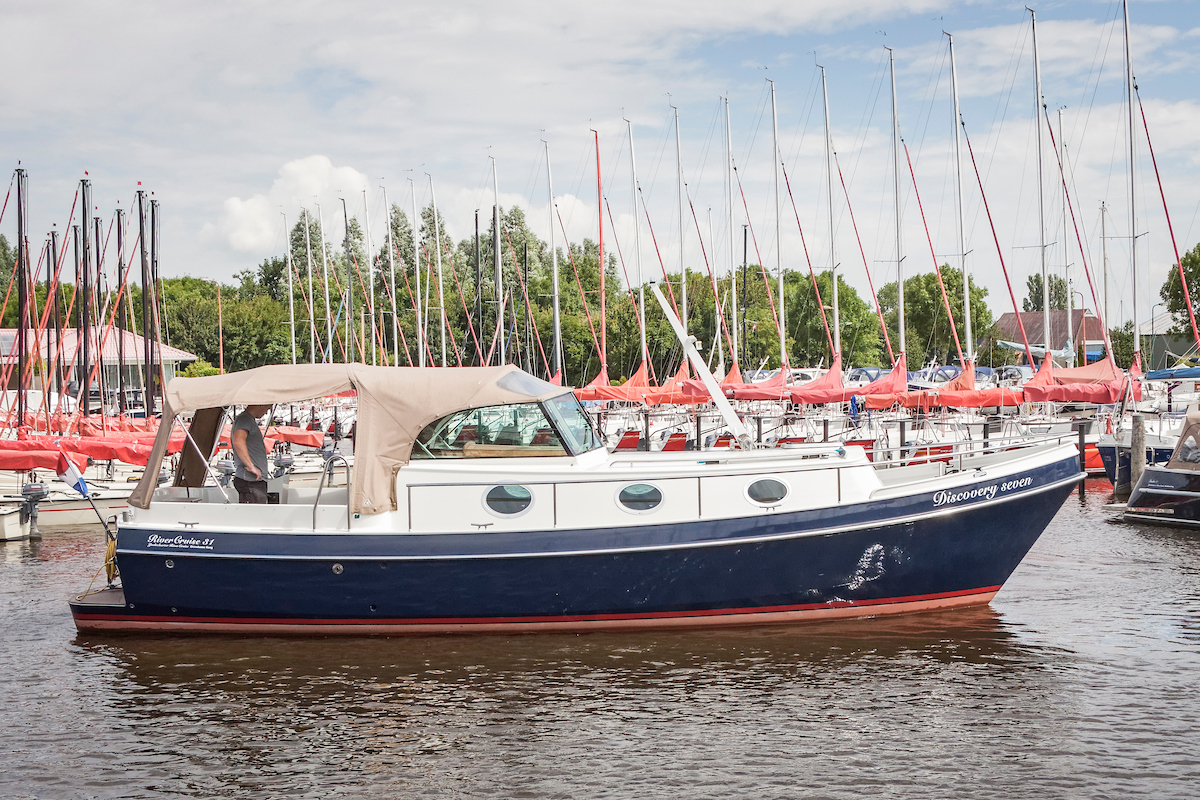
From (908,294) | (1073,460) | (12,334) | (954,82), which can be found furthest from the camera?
(908,294)

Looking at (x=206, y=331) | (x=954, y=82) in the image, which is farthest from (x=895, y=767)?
(x=206, y=331)

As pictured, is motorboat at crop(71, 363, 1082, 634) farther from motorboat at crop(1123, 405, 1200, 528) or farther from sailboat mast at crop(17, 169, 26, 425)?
sailboat mast at crop(17, 169, 26, 425)

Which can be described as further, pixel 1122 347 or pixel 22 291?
pixel 1122 347

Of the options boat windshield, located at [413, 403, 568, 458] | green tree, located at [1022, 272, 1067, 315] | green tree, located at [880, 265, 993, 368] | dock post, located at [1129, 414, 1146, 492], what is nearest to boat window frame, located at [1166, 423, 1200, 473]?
dock post, located at [1129, 414, 1146, 492]

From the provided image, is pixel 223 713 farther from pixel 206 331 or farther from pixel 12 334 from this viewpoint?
pixel 206 331

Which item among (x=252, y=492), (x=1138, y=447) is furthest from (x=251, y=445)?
(x=1138, y=447)

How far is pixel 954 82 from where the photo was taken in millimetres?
34469

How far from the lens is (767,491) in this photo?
37.7 feet

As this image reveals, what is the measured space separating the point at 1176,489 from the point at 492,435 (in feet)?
46.1

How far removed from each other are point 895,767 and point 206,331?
2742 inches

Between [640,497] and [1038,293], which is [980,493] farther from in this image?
[1038,293]

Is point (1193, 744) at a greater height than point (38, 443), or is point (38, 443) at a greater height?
point (38, 443)

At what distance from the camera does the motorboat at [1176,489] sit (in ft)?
63.2

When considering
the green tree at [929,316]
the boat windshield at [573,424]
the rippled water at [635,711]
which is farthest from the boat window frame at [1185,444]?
the green tree at [929,316]
